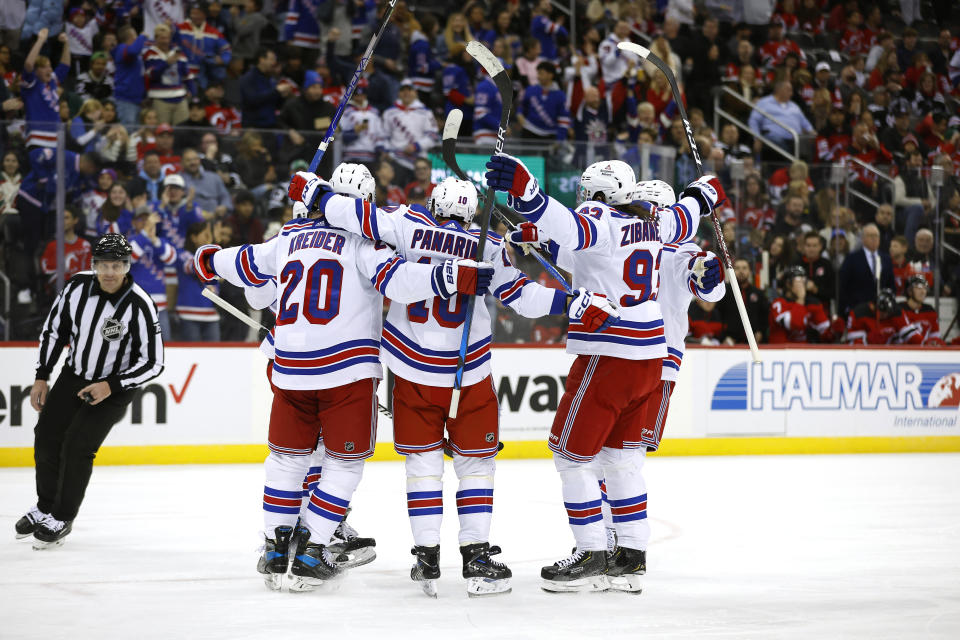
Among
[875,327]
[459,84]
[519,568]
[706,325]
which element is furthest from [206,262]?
[459,84]

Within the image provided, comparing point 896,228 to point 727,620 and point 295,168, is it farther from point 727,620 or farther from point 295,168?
point 727,620

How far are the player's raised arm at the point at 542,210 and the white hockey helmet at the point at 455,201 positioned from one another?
132 mm

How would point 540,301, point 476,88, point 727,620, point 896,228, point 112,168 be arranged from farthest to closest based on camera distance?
1. point 476,88
2. point 896,228
3. point 112,168
4. point 540,301
5. point 727,620

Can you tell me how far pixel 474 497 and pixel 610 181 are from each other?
1.35 metres

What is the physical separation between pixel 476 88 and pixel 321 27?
187 centimetres

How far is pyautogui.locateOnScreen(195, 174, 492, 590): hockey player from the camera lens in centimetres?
445

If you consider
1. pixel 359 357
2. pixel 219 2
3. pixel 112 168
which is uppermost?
Result: pixel 219 2

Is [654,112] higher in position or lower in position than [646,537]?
higher

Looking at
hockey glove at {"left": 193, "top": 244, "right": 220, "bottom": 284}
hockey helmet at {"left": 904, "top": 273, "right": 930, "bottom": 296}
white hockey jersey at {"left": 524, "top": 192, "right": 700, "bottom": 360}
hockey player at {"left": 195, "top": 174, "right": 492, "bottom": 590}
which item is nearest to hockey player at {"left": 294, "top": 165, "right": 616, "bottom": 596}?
hockey player at {"left": 195, "top": 174, "right": 492, "bottom": 590}

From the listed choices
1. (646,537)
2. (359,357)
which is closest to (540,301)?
(359,357)

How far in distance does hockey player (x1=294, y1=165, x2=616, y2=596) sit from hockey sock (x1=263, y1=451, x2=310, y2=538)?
1.37 ft

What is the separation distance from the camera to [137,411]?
8.61 m

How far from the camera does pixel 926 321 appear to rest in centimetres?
1038

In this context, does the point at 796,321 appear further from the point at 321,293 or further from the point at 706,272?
the point at 321,293
